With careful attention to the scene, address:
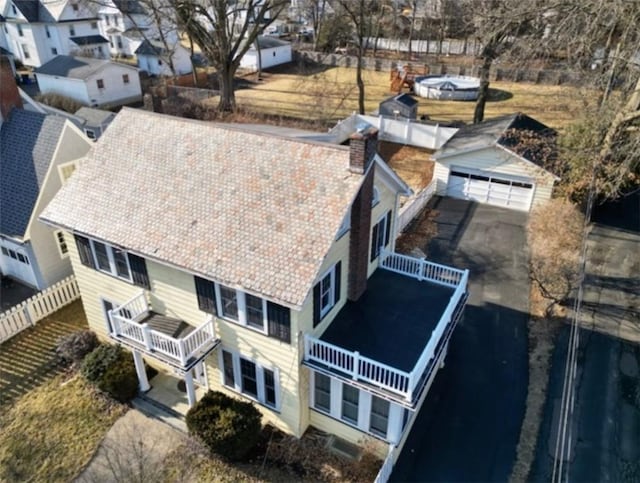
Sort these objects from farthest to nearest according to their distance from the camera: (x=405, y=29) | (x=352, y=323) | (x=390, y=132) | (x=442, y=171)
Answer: (x=405, y=29)
(x=390, y=132)
(x=442, y=171)
(x=352, y=323)

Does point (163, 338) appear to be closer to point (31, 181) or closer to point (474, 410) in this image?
point (474, 410)

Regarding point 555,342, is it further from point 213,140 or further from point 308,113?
point 308,113

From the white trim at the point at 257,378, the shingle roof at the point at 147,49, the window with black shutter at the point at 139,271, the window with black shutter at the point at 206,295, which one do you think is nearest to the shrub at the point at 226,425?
the white trim at the point at 257,378

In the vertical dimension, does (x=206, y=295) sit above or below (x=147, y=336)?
above

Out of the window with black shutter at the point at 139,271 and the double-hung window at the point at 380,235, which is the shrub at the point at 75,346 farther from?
the double-hung window at the point at 380,235

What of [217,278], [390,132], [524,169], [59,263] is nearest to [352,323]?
[217,278]

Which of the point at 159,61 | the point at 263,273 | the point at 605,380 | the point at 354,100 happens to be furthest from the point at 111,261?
the point at 159,61

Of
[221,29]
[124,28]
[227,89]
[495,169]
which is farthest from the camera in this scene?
[124,28]
